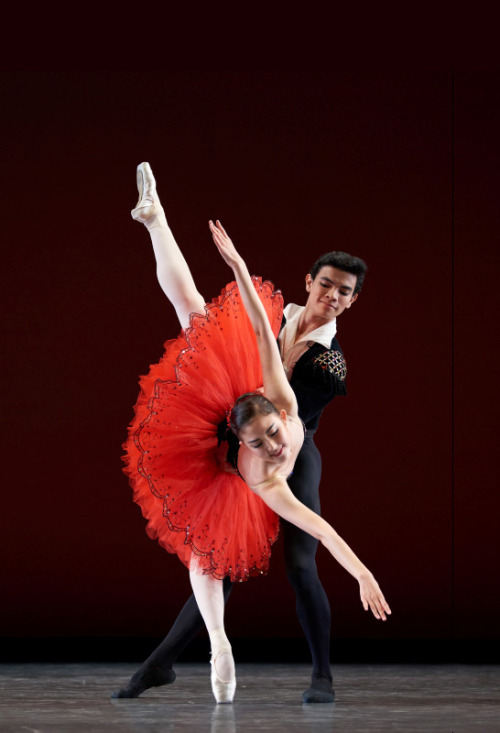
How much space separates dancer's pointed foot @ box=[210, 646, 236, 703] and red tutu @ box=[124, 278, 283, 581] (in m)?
0.21

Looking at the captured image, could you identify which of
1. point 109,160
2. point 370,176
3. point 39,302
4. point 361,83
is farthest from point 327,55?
point 39,302

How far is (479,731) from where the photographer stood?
8.53 ft

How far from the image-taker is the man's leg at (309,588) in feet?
9.63

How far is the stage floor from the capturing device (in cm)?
265

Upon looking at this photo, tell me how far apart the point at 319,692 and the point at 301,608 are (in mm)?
256

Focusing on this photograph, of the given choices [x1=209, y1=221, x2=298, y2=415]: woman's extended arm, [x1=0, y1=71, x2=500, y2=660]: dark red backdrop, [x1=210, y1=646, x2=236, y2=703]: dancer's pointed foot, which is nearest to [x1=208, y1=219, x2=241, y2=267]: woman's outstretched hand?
[x1=209, y1=221, x2=298, y2=415]: woman's extended arm

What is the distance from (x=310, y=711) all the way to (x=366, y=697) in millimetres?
373

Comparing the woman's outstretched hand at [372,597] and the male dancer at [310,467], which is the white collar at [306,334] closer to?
the male dancer at [310,467]

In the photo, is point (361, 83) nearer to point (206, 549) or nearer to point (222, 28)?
point (222, 28)

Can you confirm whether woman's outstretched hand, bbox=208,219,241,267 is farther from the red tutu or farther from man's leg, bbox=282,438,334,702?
man's leg, bbox=282,438,334,702

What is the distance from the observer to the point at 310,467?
3029 millimetres

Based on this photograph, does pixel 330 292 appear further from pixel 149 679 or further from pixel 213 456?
pixel 149 679

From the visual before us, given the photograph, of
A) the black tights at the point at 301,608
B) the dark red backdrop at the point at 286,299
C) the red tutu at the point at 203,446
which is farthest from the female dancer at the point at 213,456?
the dark red backdrop at the point at 286,299

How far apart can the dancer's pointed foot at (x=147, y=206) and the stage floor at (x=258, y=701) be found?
1442 millimetres
